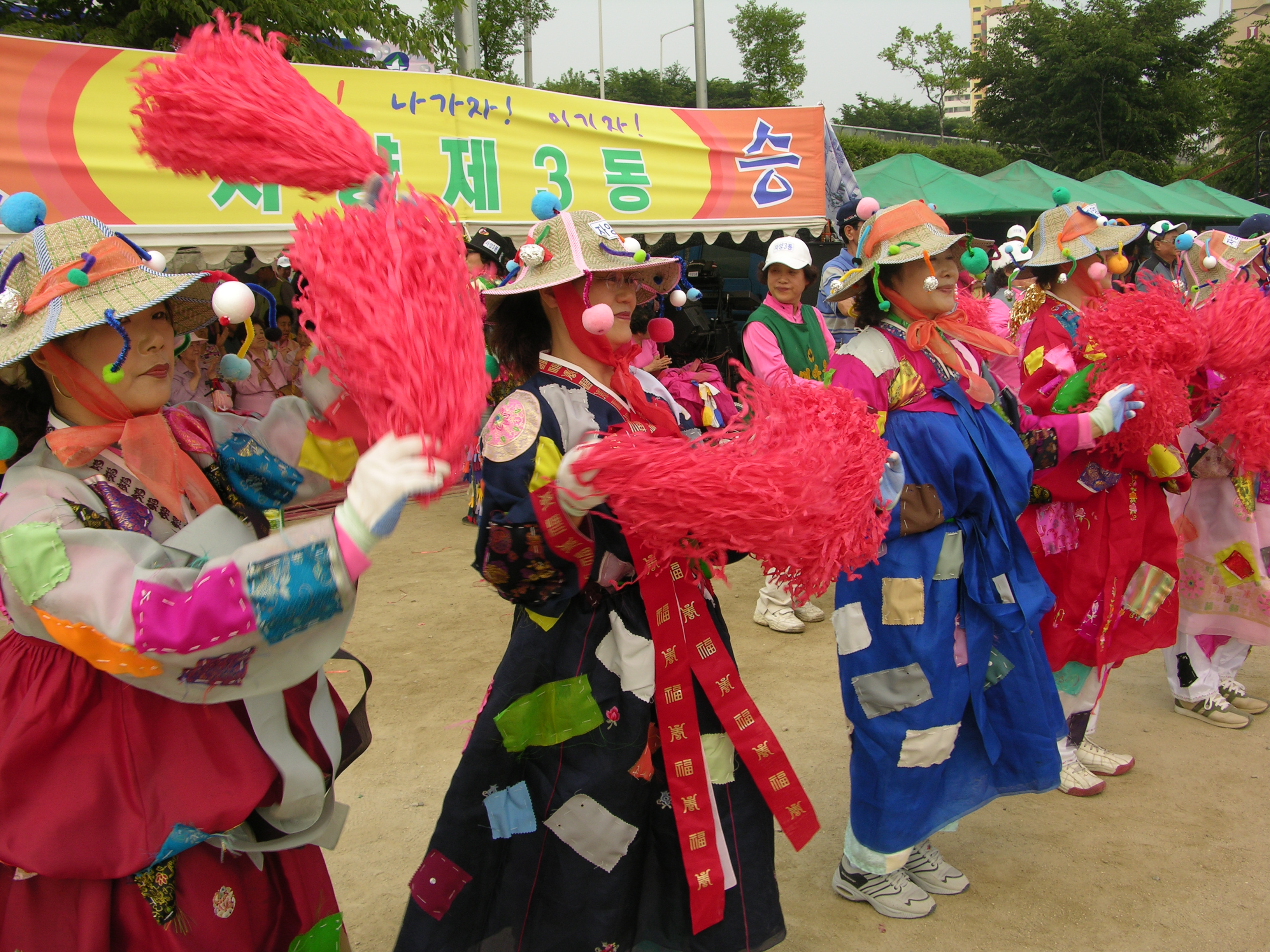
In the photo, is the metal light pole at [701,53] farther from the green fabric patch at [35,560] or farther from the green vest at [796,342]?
the green fabric patch at [35,560]

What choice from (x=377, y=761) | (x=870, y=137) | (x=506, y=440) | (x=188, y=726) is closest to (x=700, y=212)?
(x=377, y=761)

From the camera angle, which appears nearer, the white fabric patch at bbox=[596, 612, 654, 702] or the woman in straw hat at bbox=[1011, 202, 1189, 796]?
the white fabric patch at bbox=[596, 612, 654, 702]

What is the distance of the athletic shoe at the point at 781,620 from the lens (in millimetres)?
4801

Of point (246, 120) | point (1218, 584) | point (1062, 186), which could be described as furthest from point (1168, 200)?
point (246, 120)

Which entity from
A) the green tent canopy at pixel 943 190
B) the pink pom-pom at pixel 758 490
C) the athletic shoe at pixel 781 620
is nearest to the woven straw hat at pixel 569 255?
the pink pom-pom at pixel 758 490

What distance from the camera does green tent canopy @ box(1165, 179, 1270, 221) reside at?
1460 centimetres

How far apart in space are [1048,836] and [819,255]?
21.2ft

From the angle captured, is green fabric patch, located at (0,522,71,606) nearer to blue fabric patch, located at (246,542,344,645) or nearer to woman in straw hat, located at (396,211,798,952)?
blue fabric patch, located at (246,542,344,645)

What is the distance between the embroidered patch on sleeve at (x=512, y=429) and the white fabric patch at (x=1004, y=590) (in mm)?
1464

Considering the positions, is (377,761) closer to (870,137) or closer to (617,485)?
(617,485)

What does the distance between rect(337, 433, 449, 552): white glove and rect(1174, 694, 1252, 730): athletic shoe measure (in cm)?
386

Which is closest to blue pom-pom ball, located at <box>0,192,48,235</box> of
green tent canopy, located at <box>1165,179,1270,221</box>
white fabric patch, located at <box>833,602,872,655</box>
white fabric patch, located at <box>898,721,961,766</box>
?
white fabric patch, located at <box>833,602,872,655</box>

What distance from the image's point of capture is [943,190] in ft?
41.4

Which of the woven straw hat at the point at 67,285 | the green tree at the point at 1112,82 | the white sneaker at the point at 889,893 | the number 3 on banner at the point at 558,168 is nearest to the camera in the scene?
the woven straw hat at the point at 67,285
